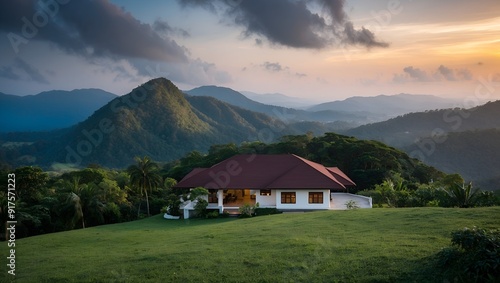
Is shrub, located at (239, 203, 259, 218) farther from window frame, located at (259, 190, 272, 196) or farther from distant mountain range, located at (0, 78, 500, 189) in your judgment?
distant mountain range, located at (0, 78, 500, 189)

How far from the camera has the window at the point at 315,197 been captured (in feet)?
109

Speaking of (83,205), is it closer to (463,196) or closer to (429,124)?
(463,196)

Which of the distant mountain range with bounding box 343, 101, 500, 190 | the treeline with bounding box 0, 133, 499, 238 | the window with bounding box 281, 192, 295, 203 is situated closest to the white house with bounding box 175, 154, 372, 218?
the window with bounding box 281, 192, 295, 203

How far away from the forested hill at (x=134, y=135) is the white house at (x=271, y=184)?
293 ft

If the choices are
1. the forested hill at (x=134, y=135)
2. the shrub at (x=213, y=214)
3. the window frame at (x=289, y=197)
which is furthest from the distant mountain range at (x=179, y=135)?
the shrub at (x=213, y=214)

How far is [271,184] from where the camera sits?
33.5 meters

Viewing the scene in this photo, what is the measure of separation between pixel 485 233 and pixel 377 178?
1659 inches

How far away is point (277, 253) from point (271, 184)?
18728 millimetres

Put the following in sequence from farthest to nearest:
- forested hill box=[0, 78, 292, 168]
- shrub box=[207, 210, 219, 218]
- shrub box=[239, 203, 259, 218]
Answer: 1. forested hill box=[0, 78, 292, 168]
2. shrub box=[207, 210, 219, 218]
3. shrub box=[239, 203, 259, 218]

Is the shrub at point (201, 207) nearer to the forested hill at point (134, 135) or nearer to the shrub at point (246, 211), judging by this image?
the shrub at point (246, 211)

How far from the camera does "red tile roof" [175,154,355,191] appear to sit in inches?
1310

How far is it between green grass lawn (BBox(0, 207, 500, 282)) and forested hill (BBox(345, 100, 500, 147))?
393 feet

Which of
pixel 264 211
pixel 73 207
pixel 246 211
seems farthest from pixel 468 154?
pixel 73 207

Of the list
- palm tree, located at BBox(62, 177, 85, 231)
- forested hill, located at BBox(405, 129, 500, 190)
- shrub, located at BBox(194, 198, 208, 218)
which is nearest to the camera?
shrub, located at BBox(194, 198, 208, 218)
